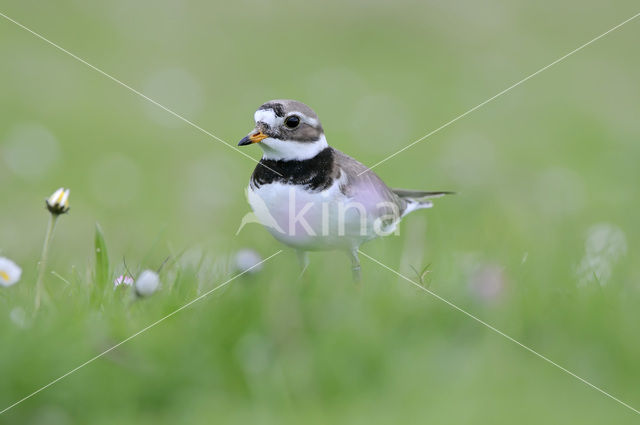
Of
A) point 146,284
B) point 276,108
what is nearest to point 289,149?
point 276,108

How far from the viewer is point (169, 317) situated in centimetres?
314

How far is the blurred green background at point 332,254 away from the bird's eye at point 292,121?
66cm

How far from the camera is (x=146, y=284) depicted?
10.4 ft

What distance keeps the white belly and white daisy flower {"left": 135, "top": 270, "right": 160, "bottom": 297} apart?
58 cm

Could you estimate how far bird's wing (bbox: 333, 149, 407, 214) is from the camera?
3625 millimetres

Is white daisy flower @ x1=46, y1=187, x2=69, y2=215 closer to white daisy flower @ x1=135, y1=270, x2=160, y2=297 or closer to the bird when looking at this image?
white daisy flower @ x1=135, y1=270, x2=160, y2=297

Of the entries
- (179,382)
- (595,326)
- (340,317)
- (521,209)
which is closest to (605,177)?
(521,209)

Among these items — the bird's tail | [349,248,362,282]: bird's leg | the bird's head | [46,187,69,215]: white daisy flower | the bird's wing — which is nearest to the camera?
[46,187,69,215]: white daisy flower

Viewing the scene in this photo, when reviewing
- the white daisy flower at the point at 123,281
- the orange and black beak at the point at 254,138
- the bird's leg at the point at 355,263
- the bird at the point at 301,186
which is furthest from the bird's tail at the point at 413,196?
the white daisy flower at the point at 123,281

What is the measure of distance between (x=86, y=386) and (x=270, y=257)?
4.08ft

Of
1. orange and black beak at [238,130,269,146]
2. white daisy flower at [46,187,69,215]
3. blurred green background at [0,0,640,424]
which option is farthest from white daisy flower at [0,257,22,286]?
orange and black beak at [238,130,269,146]

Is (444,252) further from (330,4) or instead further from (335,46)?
(330,4)

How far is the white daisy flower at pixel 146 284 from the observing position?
10.4 ft

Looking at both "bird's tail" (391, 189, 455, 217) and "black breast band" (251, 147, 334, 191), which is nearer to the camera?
"black breast band" (251, 147, 334, 191)
